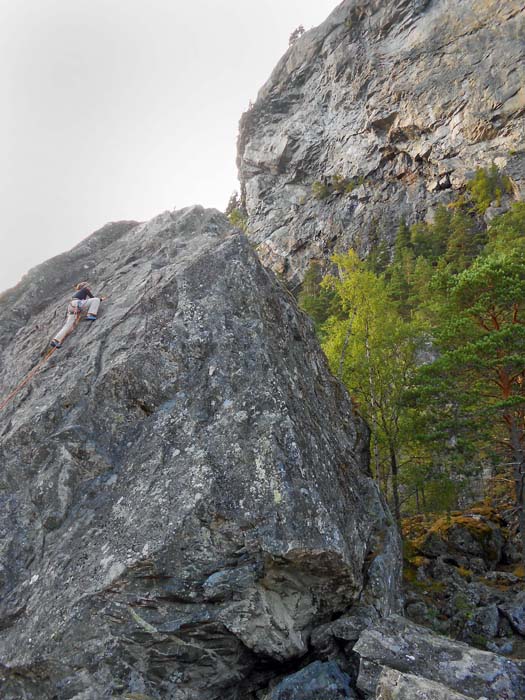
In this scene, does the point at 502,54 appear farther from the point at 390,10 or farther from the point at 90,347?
A: the point at 90,347

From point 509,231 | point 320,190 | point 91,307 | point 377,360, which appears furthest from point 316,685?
point 320,190

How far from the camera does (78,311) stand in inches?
405

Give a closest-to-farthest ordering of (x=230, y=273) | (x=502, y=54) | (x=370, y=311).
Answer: (x=230, y=273), (x=370, y=311), (x=502, y=54)

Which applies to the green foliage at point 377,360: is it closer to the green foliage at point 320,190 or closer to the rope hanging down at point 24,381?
the rope hanging down at point 24,381

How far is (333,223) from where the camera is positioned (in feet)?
213

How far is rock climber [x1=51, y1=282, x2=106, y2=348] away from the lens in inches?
385

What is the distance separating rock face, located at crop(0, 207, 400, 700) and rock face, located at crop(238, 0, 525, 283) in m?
50.8

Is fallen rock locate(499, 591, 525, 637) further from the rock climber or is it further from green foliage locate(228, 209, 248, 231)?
green foliage locate(228, 209, 248, 231)

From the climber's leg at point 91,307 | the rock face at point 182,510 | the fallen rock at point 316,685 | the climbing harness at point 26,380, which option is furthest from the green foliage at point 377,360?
the climbing harness at point 26,380

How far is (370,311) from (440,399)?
4.82 metres

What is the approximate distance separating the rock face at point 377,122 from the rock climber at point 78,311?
5066 centimetres

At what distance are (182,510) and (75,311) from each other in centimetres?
621

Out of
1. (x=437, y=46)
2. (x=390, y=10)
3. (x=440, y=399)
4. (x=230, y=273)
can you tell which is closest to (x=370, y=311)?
(x=440, y=399)

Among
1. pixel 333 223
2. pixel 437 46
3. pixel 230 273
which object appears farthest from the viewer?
pixel 333 223
